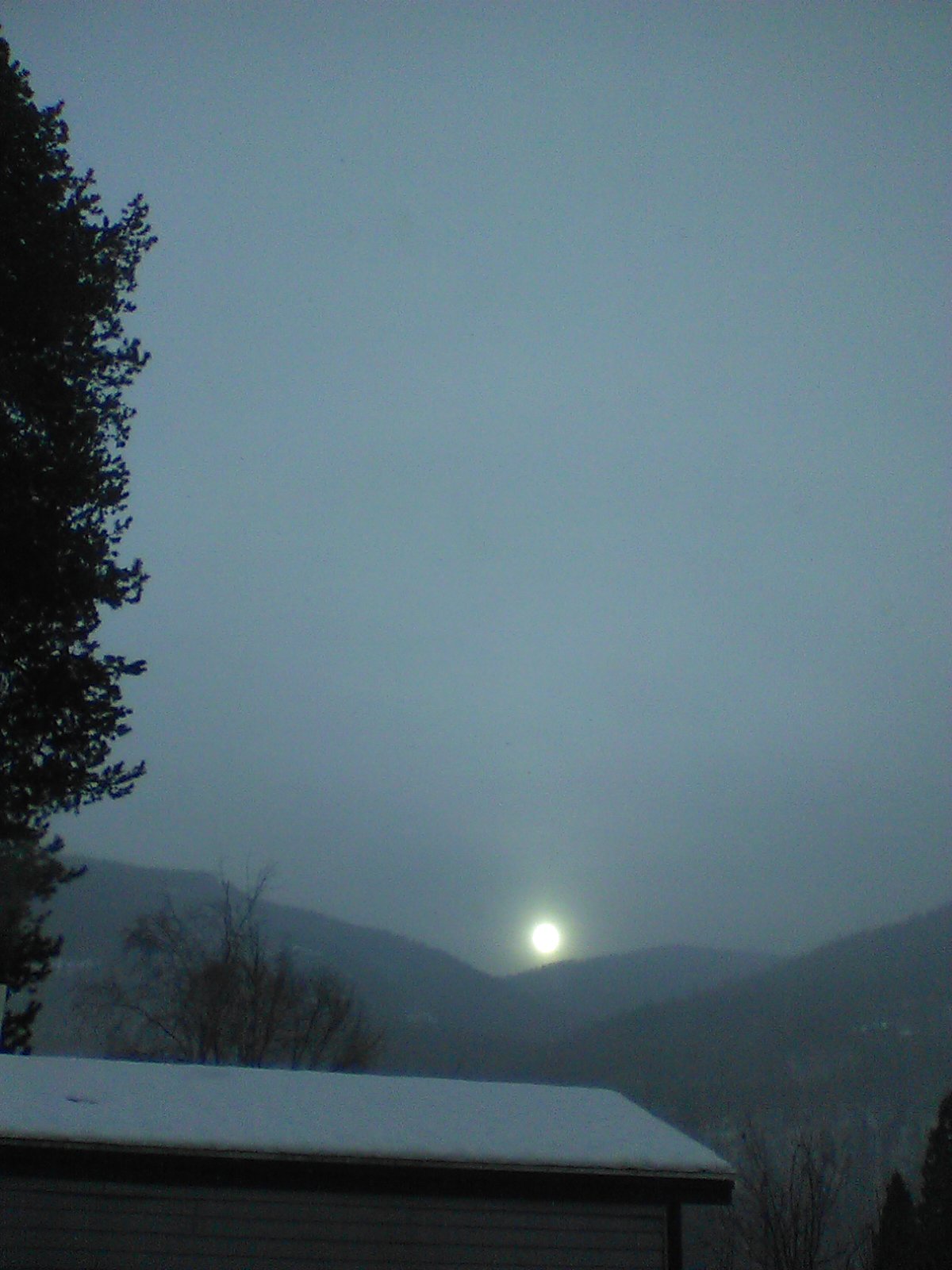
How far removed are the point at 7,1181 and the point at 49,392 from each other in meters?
8.81

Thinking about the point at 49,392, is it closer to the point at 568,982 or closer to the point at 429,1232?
the point at 429,1232

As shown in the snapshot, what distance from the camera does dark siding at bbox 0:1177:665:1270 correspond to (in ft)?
30.0

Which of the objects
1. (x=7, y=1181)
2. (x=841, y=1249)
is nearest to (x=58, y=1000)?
(x=841, y=1249)

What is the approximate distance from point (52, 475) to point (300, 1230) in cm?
862

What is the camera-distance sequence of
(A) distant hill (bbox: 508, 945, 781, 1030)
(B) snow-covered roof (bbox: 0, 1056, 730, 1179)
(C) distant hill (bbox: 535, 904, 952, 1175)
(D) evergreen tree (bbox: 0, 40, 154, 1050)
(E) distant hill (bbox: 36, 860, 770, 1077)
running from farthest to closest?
(A) distant hill (bbox: 508, 945, 781, 1030) → (E) distant hill (bbox: 36, 860, 770, 1077) → (C) distant hill (bbox: 535, 904, 952, 1175) → (D) evergreen tree (bbox: 0, 40, 154, 1050) → (B) snow-covered roof (bbox: 0, 1056, 730, 1179)

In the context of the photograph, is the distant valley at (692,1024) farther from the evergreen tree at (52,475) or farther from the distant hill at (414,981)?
the evergreen tree at (52,475)

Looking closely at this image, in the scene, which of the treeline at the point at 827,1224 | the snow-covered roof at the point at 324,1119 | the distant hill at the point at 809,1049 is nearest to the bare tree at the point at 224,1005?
the treeline at the point at 827,1224

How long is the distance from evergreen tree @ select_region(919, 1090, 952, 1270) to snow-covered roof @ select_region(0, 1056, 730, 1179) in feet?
30.4

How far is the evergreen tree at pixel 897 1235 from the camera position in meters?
16.7

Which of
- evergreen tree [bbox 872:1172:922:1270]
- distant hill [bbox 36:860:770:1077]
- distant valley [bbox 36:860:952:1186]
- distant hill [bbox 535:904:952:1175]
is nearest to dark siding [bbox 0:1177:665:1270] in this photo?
evergreen tree [bbox 872:1172:922:1270]

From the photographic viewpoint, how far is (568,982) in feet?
342

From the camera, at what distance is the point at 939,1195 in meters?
19.8

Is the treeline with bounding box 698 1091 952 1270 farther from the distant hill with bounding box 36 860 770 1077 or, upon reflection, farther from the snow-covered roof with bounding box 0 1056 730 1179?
the distant hill with bounding box 36 860 770 1077

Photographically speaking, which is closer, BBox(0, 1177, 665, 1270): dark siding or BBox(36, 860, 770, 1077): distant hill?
BBox(0, 1177, 665, 1270): dark siding
